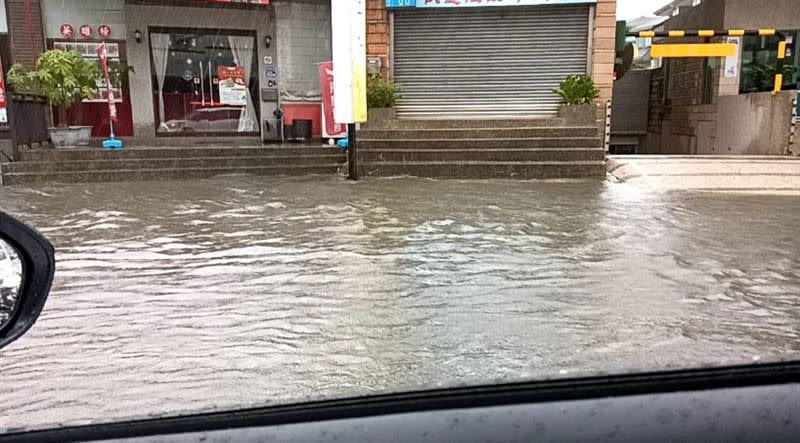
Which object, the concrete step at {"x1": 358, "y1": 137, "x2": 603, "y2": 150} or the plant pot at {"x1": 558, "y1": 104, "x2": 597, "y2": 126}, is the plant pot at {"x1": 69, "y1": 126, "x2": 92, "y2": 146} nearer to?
the concrete step at {"x1": 358, "y1": 137, "x2": 603, "y2": 150}

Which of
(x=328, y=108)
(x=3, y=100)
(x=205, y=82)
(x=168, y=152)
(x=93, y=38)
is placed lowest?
(x=168, y=152)

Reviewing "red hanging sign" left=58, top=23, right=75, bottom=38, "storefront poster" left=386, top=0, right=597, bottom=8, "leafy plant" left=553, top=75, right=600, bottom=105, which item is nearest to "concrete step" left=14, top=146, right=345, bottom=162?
"storefront poster" left=386, top=0, right=597, bottom=8

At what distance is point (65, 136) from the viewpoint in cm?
872

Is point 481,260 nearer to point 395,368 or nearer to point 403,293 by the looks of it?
point 403,293

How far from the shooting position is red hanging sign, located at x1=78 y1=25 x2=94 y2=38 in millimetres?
10387

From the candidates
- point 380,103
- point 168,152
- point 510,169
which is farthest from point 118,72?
point 510,169

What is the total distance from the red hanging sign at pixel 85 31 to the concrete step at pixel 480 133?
5018 millimetres

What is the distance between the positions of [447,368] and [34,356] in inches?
64.7

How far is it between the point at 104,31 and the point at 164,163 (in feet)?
12.1

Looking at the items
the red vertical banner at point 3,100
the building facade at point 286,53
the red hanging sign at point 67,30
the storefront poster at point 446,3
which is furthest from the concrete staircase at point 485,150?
the red hanging sign at point 67,30

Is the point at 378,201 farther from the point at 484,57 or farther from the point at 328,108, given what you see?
the point at 484,57

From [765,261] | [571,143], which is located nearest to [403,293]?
[765,261]

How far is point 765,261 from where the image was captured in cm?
396

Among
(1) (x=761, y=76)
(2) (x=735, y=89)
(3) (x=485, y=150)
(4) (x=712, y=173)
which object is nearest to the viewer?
(4) (x=712, y=173)
